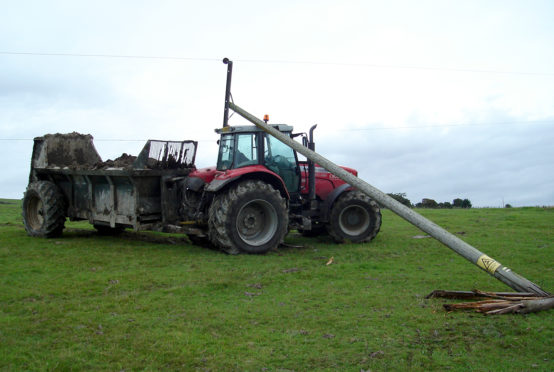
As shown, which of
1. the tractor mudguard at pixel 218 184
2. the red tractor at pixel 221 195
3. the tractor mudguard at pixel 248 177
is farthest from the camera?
the red tractor at pixel 221 195

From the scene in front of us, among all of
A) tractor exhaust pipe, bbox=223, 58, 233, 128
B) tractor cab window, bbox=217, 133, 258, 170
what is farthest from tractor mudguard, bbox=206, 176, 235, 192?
tractor exhaust pipe, bbox=223, 58, 233, 128

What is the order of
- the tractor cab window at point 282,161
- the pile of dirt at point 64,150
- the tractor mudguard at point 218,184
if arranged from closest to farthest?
the tractor mudguard at point 218,184, the tractor cab window at point 282,161, the pile of dirt at point 64,150

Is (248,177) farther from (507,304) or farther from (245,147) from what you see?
(507,304)

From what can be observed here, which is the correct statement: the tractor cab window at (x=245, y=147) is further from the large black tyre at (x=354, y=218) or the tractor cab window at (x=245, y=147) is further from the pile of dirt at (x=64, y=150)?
the pile of dirt at (x=64, y=150)

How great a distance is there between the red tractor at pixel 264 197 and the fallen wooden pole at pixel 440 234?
2.25 ft

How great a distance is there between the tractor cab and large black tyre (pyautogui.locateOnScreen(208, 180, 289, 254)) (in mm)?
673

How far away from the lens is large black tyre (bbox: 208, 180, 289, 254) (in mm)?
8727

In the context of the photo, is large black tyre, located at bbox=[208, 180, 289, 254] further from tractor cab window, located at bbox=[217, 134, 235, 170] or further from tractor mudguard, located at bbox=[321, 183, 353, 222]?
tractor mudguard, located at bbox=[321, 183, 353, 222]

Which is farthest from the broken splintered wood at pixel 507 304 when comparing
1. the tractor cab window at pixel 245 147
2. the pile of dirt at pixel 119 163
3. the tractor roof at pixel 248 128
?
the pile of dirt at pixel 119 163

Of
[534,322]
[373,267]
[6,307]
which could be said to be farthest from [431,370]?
[6,307]

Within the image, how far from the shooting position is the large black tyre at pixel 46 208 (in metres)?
10.7

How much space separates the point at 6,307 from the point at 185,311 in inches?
77.6

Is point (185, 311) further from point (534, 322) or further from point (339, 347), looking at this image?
point (534, 322)

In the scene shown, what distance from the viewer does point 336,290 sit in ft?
20.4
